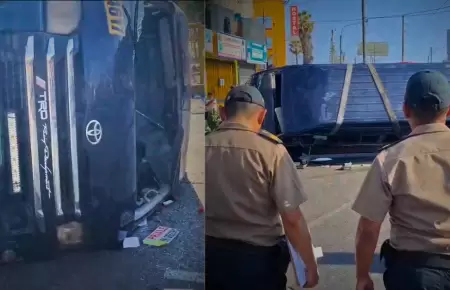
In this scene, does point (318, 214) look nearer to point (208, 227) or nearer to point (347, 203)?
point (347, 203)

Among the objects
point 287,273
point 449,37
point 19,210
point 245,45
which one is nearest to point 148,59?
point 245,45

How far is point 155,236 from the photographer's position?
1566 millimetres

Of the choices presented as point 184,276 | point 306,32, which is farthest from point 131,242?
point 306,32

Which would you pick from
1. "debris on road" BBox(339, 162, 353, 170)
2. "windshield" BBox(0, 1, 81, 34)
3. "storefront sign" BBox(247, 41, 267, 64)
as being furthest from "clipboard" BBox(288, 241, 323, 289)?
"windshield" BBox(0, 1, 81, 34)

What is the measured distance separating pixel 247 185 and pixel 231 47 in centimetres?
43

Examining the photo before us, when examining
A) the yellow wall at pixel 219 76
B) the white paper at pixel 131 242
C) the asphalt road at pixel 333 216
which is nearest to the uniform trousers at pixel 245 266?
the asphalt road at pixel 333 216

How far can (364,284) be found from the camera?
1603mm

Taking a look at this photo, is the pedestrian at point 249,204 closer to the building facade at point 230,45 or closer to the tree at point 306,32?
the building facade at point 230,45

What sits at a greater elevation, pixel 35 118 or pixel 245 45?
pixel 245 45

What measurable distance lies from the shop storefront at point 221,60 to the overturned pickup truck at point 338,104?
2.9 inches

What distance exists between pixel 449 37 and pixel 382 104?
12.3 inches

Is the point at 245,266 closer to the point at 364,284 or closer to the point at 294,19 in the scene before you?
the point at 364,284

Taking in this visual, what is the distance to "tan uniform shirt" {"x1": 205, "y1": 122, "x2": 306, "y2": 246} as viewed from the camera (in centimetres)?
159

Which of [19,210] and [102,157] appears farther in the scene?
[19,210]
